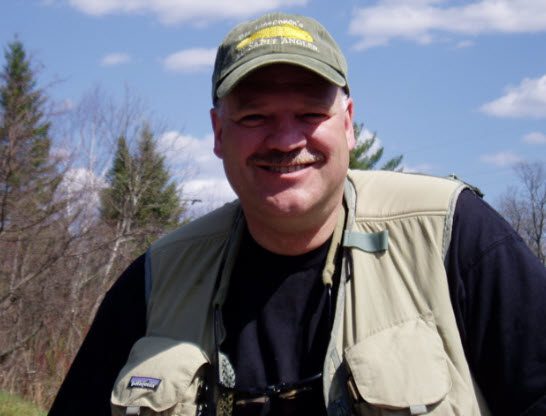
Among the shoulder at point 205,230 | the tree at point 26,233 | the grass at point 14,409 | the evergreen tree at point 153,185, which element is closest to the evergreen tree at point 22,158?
the tree at point 26,233

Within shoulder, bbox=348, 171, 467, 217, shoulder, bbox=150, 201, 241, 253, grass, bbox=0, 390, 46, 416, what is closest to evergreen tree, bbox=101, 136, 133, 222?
grass, bbox=0, 390, 46, 416

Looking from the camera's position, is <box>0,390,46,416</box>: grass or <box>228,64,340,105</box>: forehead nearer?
<box>228,64,340,105</box>: forehead

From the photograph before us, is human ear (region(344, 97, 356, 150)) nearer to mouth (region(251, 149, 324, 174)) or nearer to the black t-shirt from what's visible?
mouth (region(251, 149, 324, 174))

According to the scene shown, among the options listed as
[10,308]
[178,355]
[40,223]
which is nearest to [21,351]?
[10,308]

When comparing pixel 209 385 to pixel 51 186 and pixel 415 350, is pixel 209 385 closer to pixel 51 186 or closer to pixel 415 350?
pixel 415 350

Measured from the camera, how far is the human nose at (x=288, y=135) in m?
2.42

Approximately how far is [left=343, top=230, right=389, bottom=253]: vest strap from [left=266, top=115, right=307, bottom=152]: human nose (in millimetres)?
330

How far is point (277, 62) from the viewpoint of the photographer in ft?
7.88

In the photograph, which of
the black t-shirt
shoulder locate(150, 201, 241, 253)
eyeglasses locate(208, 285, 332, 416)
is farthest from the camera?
shoulder locate(150, 201, 241, 253)

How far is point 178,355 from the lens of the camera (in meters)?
2.52

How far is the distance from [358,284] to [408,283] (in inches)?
6.1

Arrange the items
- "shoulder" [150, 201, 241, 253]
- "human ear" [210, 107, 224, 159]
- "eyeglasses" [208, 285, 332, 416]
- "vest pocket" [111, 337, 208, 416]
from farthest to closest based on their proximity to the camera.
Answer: "shoulder" [150, 201, 241, 253], "human ear" [210, 107, 224, 159], "vest pocket" [111, 337, 208, 416], "eyeglasses" [208, 285, 332, 416]

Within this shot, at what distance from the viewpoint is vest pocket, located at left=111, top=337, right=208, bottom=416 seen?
2.49 m

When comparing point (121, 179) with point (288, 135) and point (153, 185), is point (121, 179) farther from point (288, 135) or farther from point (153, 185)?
point (288, 135)
